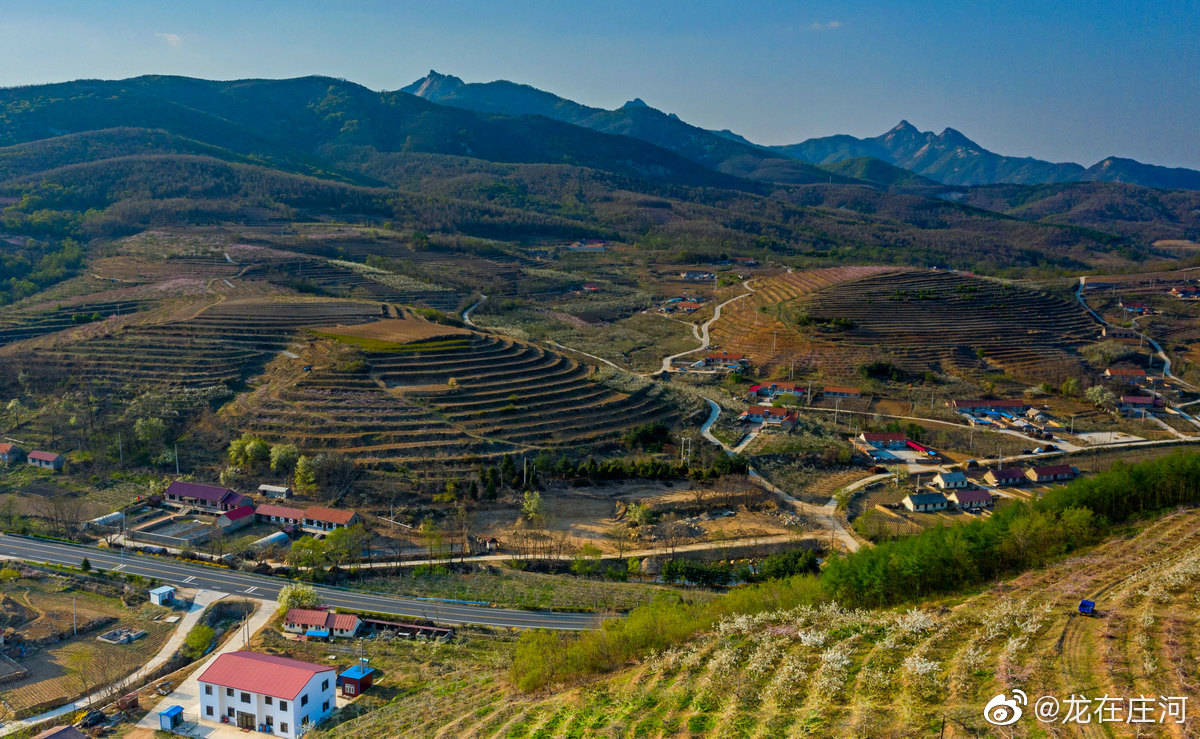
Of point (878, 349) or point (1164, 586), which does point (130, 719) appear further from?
point (878, 349)

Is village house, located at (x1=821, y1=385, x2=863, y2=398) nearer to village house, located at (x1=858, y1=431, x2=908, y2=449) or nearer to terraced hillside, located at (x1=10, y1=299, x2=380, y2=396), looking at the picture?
village house, located at (x1=858, y1=431, x2=908, y2=449)

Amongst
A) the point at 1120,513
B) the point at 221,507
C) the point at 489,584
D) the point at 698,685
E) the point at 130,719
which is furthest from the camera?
the point at 221,507

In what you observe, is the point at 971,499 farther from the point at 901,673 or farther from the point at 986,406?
the point at 901,673

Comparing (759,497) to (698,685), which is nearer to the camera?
(698,685)

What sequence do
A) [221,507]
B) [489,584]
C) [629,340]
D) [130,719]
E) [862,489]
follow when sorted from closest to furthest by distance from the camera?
[130,719] → [489,584] → [221,507] → [862,489] → [629,340]

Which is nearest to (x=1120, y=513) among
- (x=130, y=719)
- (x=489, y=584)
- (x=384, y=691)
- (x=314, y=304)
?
(x=489, y=584)

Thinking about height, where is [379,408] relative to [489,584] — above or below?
above

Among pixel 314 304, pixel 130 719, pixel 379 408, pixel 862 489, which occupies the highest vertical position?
pixel 314 304
